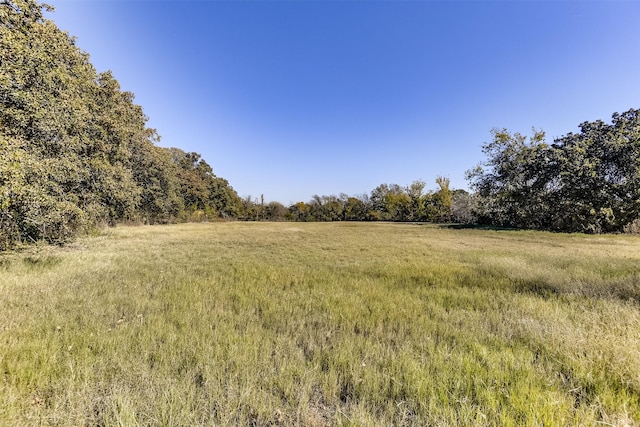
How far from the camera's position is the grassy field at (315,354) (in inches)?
89.1

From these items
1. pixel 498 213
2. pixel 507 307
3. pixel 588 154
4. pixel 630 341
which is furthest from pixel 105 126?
pixel 498 213

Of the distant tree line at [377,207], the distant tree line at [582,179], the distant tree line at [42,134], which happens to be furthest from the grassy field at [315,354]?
the distant tree line at [377,207]

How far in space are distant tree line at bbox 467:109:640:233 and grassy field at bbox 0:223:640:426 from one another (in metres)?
21.6

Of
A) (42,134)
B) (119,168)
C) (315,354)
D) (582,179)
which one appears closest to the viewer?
(315,354)

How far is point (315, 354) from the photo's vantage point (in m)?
3.32

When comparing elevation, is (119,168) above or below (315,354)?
above

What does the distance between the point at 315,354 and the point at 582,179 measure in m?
30.6

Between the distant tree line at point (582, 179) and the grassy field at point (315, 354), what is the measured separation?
21.6m

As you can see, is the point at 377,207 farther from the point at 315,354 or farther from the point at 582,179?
the point at 315,354

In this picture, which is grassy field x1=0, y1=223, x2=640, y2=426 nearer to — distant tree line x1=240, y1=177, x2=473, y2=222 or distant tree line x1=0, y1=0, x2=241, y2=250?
distant tree line x1=0, y1=0, x2=241, y2=250

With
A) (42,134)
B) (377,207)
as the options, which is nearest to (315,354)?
(42,134)

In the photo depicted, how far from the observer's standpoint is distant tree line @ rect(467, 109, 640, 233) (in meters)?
20.7

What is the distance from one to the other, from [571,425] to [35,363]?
5.48 m

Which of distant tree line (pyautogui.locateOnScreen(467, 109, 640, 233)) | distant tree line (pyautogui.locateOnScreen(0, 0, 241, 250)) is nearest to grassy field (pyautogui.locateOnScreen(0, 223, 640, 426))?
distant tree line (pyautogui.locateOnScreen(0, 0, 241, 250))
